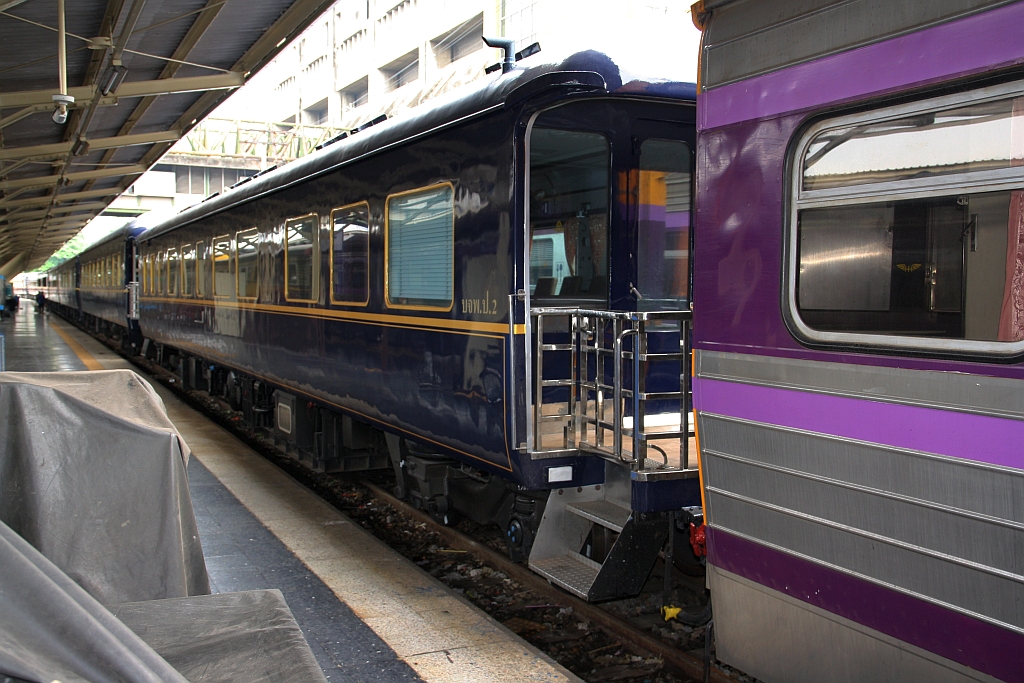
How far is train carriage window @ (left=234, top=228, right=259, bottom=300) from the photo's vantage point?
1008 centimetres

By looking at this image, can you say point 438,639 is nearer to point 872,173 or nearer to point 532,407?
point 532,407

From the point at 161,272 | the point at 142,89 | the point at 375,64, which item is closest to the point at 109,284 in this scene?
the point at 161,272

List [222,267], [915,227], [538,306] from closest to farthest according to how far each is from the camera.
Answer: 1. [915,227]
2. [538,306]
3. [222,267]

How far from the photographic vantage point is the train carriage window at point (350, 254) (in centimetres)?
688

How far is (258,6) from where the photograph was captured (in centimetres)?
857

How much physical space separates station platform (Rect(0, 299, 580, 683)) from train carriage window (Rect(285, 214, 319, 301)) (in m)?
1.83

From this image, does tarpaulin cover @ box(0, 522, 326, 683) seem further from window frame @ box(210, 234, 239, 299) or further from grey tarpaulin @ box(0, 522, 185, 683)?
window frame @ box(210, 234, 239, 299)

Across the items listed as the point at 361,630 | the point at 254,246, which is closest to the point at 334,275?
the point at 254,246

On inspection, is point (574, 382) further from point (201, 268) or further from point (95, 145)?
point (95, 145)

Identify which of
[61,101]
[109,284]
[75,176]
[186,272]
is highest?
[75,176]

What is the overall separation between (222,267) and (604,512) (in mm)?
8343

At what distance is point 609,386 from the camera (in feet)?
15.7

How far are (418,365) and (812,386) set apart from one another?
11.0 feet

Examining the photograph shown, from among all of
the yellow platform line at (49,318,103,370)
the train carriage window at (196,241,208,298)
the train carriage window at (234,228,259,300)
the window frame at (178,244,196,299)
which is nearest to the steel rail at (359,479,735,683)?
the train carriage window at (234,228,259,300)
